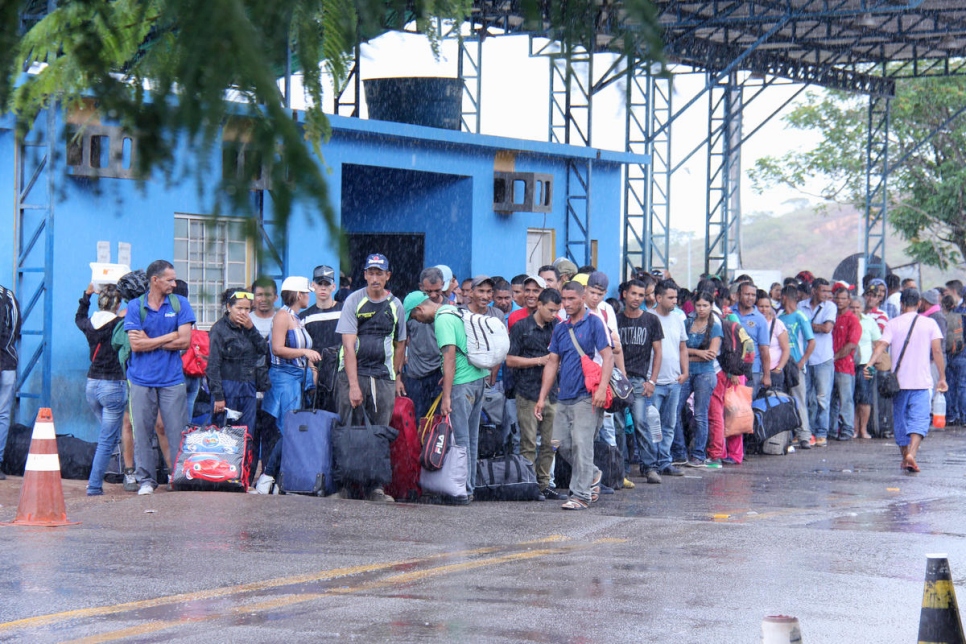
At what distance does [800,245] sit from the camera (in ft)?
443

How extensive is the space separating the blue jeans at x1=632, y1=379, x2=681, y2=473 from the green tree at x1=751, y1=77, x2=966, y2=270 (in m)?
26.1

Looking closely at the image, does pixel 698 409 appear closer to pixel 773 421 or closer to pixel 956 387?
pixel 773 421

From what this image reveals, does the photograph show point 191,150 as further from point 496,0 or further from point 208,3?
point 496,0

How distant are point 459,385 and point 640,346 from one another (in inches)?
94.6

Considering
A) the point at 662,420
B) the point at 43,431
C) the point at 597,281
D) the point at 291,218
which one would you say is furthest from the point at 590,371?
the point at 291,218

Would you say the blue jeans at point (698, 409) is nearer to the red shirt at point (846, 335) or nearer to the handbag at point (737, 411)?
the handbag at point (737, 411)

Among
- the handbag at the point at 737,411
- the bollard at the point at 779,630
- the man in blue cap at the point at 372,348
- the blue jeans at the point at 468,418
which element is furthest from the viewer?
the handbag at the point at 737,411

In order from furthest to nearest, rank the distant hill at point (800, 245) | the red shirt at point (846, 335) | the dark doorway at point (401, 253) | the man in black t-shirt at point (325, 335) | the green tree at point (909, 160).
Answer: the distant hill at point (800, 245)
the green tree at point (909, 160)
the dark doorway at point (401, 253)
the red shirt at point (846, 335)
the man in black t-shirt at point (325, 335)

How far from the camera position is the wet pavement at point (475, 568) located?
21.7 feet

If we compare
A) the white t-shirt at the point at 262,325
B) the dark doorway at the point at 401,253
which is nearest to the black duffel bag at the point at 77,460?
the white t-shirt at the point at 262,325

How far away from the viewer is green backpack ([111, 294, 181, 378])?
430 inches

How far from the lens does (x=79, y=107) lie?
3109 mm

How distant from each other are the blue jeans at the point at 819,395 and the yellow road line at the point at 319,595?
884 centimetres

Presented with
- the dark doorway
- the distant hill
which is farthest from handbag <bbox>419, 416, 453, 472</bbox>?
the distant hill
